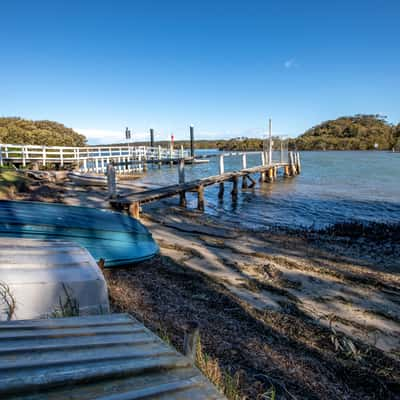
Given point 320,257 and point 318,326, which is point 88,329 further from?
point 320,257

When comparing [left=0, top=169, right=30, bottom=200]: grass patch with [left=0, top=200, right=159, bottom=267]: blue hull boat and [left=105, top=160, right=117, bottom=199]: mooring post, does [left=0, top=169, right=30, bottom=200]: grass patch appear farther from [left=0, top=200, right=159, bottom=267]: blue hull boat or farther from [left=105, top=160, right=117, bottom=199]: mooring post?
[left=0, top=200, right=159, bottom=267]: blue hull boat

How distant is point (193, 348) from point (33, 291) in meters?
1.55

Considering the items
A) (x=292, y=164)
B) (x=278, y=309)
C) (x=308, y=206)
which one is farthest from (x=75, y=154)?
(x=278, y=309)

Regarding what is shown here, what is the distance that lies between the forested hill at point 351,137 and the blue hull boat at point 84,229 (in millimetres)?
87041

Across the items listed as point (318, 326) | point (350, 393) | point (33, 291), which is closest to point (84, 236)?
point (33, 291)

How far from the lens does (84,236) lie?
4141 millimetres

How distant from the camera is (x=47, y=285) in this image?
2.46 meters

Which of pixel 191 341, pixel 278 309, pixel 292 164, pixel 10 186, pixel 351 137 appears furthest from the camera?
A: pixel 351 137

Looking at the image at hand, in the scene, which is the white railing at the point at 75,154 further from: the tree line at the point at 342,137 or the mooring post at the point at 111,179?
the tree line at the point at 342,137

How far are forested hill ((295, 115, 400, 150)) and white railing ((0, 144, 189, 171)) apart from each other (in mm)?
69075

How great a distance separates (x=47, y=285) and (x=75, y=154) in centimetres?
2174

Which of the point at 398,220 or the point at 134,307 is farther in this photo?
the point at 398,220

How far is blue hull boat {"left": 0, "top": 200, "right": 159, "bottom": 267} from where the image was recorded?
3.88m

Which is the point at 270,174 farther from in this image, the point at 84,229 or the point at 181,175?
the point at 84,229
